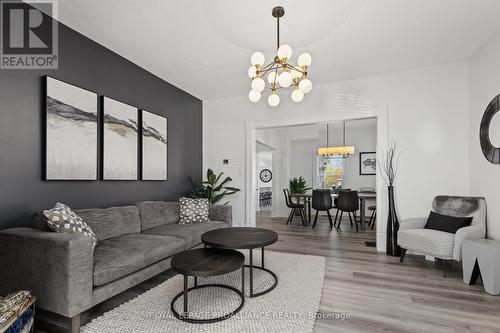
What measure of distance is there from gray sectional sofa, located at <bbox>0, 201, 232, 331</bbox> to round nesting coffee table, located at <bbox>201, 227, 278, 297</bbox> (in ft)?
1.70

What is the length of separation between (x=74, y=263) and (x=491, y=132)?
4092 millimetres

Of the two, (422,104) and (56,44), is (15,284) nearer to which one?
(56,44)

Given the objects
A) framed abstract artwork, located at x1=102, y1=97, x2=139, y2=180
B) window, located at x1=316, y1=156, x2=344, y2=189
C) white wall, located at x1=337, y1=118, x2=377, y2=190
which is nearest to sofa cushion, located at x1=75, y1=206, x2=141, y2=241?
framed abstract artwork, located at x1=102, y1=97, x2=139, y2=180

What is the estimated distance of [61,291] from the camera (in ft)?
5.39

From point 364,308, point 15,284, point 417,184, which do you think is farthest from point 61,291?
point 417,184

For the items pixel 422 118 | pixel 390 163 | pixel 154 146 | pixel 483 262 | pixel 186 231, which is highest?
pixel 422 118

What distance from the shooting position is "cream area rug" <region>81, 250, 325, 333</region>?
1.76m

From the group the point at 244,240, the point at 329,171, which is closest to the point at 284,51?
the point at 244,240

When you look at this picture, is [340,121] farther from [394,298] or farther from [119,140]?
[119,140]

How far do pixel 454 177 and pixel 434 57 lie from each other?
162 cm

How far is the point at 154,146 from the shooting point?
146 inches

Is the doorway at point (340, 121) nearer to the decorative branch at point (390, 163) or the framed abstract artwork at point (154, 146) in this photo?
the decorative branch at point (390, 163)

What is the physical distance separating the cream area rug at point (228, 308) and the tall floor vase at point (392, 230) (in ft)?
4.55

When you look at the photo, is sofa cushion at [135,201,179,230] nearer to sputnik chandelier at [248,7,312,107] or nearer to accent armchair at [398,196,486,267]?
sputnik chandelier at [248,7,312,107]
